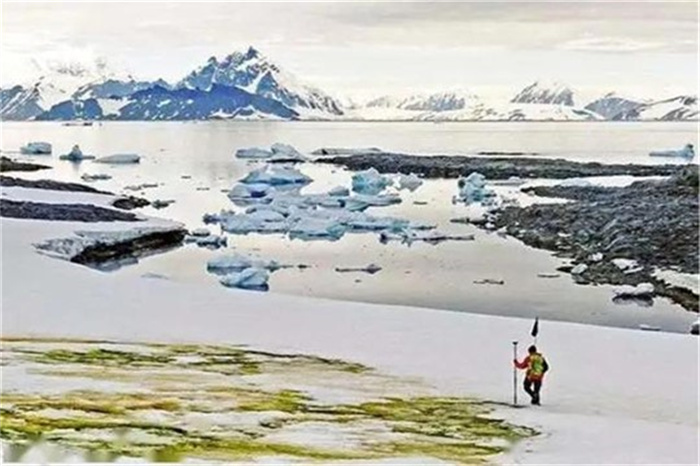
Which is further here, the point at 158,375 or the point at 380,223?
the point at 380,223

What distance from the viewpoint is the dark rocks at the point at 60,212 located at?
67.7 feet

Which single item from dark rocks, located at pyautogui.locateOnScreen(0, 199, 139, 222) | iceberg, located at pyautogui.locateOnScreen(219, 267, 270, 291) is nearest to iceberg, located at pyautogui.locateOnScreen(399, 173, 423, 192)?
dark rocks, located at pyautogui.locateOnScreen(0, 199, 139, 222)

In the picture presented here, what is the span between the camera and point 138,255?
1942 centimetres

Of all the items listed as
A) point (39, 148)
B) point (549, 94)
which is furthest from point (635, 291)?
point (549, 94)

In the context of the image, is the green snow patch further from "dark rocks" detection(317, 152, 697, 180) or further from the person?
"dark rocks" detection(317, 152, 697, 180)

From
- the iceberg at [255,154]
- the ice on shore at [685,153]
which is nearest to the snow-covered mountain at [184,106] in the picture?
the iceberg at [255,154]

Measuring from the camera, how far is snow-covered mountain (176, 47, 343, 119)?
136125mm

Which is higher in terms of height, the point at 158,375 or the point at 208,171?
the point at 208,171

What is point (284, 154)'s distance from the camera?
49.5m

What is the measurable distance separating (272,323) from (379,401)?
3.60 metres

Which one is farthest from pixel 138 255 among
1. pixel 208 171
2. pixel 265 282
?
pixel 208 171

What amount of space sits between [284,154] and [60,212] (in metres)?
28.6

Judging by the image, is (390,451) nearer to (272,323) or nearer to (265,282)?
(272,323)

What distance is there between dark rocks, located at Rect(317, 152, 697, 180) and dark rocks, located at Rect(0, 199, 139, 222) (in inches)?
807
